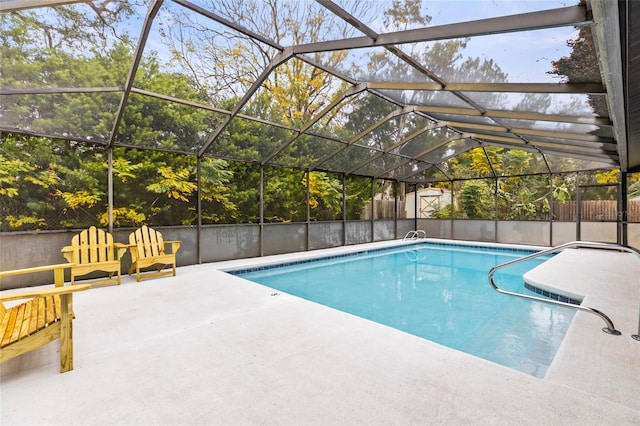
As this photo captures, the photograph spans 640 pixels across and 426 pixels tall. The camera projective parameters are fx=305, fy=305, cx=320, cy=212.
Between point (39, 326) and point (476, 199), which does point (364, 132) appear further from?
point (476, 199)

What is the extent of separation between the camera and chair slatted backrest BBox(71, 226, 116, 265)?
4.79 meters

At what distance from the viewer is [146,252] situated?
5.27 meters

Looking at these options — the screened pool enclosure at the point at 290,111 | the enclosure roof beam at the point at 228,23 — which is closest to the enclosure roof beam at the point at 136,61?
the screened pool enclosure at the point at 290,111

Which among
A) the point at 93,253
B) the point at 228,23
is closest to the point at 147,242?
the point at 93,253

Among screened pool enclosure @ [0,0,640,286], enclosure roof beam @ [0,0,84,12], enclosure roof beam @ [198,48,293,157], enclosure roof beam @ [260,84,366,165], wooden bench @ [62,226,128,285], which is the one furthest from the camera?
enclosure roof beam @ [260,84,366,165]

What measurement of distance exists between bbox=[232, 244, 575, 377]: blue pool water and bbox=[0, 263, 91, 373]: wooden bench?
10.6ft

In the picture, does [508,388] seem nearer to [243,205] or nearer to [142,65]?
[142,65]

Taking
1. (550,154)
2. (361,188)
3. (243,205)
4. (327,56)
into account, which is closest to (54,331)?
(327,56)

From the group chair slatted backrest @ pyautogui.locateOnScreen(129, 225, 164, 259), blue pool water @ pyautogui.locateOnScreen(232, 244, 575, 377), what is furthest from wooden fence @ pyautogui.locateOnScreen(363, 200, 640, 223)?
chair slatted backrest @ pyautogui.locateOnScreen(129, 225, 164, 259)

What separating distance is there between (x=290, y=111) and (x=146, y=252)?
364cm

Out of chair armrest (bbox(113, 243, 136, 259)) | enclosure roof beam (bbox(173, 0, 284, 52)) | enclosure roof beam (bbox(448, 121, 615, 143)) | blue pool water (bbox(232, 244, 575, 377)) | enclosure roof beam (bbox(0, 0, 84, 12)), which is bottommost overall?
blue pool water (bbox(232, 244, 575, 377))

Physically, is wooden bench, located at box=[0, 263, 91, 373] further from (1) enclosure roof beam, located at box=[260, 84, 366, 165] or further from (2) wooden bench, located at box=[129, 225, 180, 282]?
(1) enclosure roof beam, located at box=[260, 84, 366, 165]

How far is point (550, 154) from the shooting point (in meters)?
8.55

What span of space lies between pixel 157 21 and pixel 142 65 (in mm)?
867
